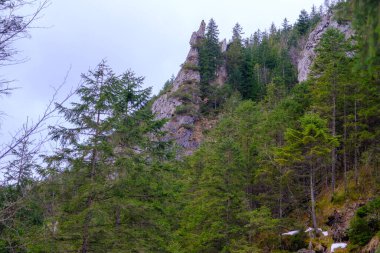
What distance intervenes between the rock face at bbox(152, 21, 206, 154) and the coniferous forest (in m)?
18.2

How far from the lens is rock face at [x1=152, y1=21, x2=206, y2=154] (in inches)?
2208

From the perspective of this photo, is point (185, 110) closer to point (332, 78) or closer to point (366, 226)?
point (332, 78)

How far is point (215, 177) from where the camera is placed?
21.0m

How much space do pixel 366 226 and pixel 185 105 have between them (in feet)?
140

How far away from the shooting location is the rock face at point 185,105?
184 feet

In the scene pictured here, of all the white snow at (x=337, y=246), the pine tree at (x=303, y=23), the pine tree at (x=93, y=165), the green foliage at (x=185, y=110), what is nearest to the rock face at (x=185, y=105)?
the green foliage at (x=185, y=110)

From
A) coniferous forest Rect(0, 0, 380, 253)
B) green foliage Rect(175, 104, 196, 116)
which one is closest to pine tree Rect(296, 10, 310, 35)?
green foliage Rect(175, 104, 196, 116)

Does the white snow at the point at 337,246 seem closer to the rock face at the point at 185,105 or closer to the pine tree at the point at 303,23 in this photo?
the rock face at the point at 185,105

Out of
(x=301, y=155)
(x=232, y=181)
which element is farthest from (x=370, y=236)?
(x=232, y=181)

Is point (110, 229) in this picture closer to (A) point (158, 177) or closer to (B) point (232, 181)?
(A) point (158, 177)

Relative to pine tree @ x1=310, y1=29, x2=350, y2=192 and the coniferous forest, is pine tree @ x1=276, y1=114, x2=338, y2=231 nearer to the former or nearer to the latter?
the coniferous forest

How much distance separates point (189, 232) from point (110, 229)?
1015 centimetres

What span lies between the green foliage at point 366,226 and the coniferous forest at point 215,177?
0.15ft

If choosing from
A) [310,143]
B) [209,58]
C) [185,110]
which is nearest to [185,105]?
[185,110]
